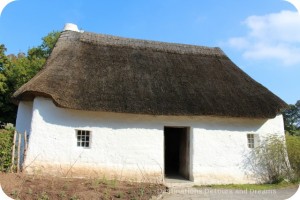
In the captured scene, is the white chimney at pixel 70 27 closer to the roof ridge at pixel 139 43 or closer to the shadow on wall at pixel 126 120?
the roof ridge at pixel 139 43

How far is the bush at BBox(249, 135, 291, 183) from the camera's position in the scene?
42.4 feet

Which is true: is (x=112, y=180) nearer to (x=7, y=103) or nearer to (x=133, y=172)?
(x=133, y=172)

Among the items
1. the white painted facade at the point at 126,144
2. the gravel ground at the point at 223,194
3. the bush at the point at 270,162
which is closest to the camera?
the gravel ground at the point at 223,194

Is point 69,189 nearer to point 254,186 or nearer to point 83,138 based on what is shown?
point 83,138

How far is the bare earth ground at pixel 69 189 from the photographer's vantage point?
841 cm

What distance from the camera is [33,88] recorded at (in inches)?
432

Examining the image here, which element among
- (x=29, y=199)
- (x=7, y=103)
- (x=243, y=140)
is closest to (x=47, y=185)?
(x=29, y=199)

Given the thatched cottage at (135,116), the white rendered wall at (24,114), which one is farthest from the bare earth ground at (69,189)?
the white rendered wall at (24,114)

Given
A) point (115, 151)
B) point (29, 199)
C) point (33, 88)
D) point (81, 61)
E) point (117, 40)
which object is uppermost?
point (117, 40)

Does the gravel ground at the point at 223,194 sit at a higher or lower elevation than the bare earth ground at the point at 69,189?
lower

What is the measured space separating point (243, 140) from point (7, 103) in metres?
15.7

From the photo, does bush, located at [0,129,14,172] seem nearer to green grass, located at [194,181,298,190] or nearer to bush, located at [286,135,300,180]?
green grass, located at [194,181,298,190]

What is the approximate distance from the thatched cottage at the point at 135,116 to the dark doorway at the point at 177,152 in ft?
0.27

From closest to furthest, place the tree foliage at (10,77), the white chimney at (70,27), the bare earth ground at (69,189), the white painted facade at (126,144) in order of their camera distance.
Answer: the bare earth ground at (69,189), the white painted facade at (126,144), the white chimney at (70,27), the tree foliage at (10,77)
